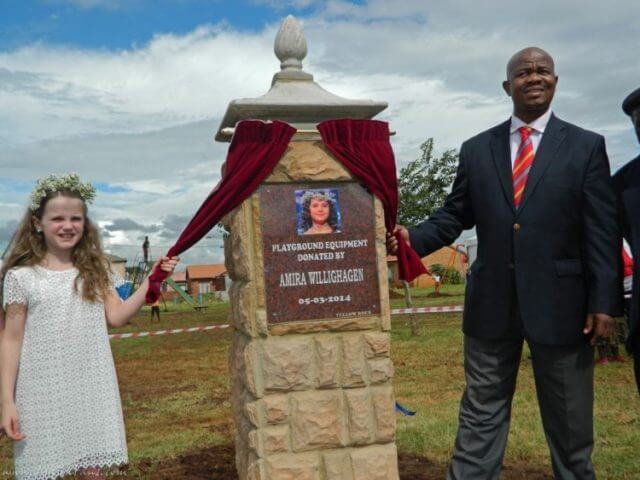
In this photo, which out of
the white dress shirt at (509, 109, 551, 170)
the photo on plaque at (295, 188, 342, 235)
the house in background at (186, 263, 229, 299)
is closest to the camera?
the white dress shirt at (509, 109, 551, 170)

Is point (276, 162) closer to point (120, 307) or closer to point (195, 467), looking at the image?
point (120, 307)

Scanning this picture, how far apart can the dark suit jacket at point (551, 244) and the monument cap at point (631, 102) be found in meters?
0.25

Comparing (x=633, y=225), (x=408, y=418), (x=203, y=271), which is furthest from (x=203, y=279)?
(x=633, y=225)

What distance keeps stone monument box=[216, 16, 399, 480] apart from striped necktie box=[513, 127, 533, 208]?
2.61 ft

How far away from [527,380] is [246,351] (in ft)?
16.3

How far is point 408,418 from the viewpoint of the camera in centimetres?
602

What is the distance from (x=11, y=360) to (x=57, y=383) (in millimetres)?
221

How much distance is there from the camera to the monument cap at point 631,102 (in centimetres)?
289

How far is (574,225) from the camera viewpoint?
10.3ft

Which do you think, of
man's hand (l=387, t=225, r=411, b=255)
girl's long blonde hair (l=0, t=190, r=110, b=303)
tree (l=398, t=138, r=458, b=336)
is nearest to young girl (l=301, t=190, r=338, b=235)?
man's hand (l=387, t=225, r=411, b=255)

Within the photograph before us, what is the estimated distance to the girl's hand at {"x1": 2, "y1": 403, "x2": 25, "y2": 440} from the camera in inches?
115

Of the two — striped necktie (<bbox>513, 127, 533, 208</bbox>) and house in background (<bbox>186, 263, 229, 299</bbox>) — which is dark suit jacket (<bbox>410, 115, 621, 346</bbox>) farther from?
house in background (<bbox>186, 263, 229, 299</bbox>)

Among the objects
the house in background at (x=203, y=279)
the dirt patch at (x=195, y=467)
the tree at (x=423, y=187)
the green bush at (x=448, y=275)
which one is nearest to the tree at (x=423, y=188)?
the tree at (x=423, y=187)

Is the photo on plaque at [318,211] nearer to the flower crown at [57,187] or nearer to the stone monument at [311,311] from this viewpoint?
the stone monument at [311,311]
